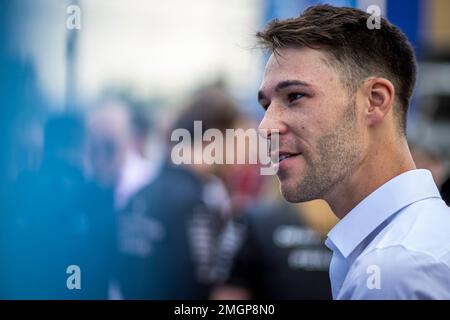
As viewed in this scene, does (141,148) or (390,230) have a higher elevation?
(141,148)

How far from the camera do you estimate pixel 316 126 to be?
5.18ft

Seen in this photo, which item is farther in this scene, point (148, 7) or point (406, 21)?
point (148, 7)

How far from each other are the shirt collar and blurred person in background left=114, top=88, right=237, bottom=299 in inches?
58.3

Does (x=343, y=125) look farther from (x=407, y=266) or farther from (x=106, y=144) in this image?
(x=106, y=144)

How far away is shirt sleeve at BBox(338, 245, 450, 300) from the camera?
1.25m

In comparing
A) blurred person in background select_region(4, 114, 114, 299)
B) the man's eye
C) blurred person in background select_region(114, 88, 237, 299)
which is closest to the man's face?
the man's eye

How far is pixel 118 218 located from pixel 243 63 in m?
0.91

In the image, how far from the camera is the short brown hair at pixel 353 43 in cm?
159

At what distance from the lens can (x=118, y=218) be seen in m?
3.27

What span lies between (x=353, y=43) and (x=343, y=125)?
19 centimetres

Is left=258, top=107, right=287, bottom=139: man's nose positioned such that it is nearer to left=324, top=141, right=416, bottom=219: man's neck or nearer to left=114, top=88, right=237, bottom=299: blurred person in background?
left=324, top=141, right=416, bottom=219: man's neck

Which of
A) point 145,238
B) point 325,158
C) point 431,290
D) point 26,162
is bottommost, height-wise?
point 431,290
